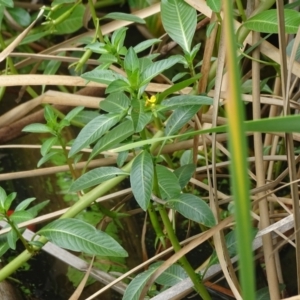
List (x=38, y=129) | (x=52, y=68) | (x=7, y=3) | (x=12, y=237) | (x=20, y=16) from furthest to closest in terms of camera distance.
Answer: (x=20, y=16)
(x=52, y=68)
(x=7, y=3)
(x=38, y=129)
(x=12, y=237)

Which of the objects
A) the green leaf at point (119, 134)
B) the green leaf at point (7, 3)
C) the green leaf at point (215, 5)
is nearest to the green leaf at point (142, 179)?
the green leaf at point (119, 134)

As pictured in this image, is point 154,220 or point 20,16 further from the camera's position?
point 20,16

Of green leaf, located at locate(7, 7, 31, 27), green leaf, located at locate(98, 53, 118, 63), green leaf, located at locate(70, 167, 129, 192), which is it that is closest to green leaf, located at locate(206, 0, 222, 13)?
green leaf, located at locate(98, 53, 118, 63)

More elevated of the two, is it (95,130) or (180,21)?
(180,21)

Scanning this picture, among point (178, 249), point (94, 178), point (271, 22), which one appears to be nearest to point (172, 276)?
point (178, 249)

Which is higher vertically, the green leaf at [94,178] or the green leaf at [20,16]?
the green leaf at [20,16]

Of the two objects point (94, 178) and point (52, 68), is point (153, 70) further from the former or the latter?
point (52, 68)

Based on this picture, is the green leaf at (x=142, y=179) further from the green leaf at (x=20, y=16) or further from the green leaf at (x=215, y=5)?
the green leaf at (x=20, y=16)

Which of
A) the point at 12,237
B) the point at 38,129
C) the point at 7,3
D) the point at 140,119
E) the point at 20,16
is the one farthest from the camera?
the point at 20,16
